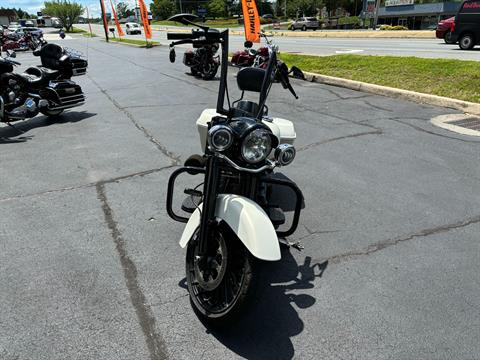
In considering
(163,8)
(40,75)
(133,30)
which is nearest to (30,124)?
(40,75)

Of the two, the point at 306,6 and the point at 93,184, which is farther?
the point at 306,6

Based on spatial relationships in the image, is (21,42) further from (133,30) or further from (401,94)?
(133,30)

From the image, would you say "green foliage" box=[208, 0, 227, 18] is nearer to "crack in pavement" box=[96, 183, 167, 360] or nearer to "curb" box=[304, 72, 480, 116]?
"curb" box=[304, 72, 480, 116]

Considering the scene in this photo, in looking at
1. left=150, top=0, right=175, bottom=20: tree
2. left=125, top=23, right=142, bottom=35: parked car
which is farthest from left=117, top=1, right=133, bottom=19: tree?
left=125, top=23, right=142, bottom=35: parked car

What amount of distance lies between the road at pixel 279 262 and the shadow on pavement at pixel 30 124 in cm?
36

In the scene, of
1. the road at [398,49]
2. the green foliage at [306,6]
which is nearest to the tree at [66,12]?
the green foliage at [306,6]

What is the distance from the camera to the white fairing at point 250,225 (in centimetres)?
238

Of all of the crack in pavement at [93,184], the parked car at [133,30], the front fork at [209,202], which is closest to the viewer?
the front fork at [209,202]

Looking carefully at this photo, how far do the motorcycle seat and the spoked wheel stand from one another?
6.78 m

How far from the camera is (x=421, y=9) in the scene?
5494 cm

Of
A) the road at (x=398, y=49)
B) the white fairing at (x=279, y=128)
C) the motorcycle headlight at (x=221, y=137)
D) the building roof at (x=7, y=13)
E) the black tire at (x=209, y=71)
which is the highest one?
the building roof at (x=7, y=13)

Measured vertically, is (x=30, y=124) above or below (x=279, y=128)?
below

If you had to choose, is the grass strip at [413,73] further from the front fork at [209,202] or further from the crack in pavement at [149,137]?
the front fork at [209,202]

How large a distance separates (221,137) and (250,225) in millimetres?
572
